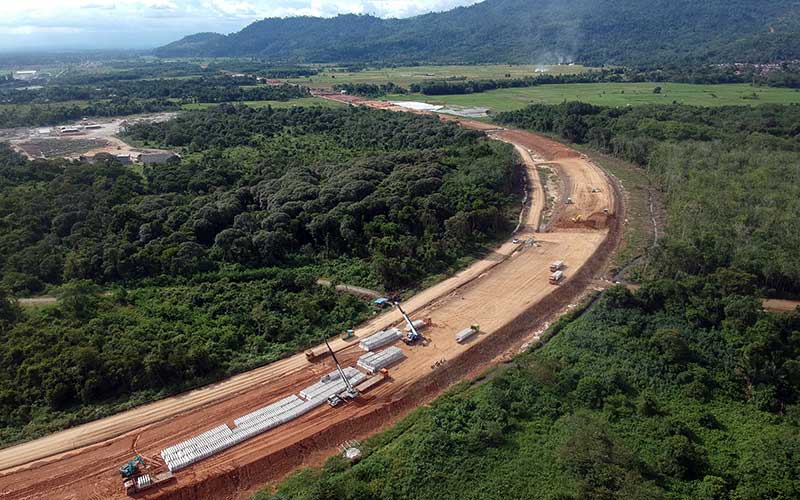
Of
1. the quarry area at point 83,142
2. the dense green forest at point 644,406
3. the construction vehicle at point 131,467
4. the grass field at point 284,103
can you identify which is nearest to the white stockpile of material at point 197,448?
the construction vehicle at point 131,467

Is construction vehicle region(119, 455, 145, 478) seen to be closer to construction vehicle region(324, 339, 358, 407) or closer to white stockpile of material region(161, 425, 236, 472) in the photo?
white stockpile of material region(161, 425, 236, 472)

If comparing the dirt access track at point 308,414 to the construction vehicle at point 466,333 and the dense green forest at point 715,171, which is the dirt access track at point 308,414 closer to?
the construction vehicle at point 466,333

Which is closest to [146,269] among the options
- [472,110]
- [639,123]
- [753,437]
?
[753,437]

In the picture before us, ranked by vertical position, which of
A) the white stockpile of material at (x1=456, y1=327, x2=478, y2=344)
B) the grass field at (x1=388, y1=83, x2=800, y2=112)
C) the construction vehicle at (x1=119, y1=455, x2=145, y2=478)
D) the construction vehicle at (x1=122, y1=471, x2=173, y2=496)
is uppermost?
the grass field at (x1=388, y1=83, x2=800, y2=112)

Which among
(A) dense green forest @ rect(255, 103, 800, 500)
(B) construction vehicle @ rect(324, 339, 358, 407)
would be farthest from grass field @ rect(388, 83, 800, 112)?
(B) construction vehicle @ rect(324, 339, 358, 407)

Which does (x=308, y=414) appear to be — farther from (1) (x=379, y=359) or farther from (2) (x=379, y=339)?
(2) (x=379, y=339)
